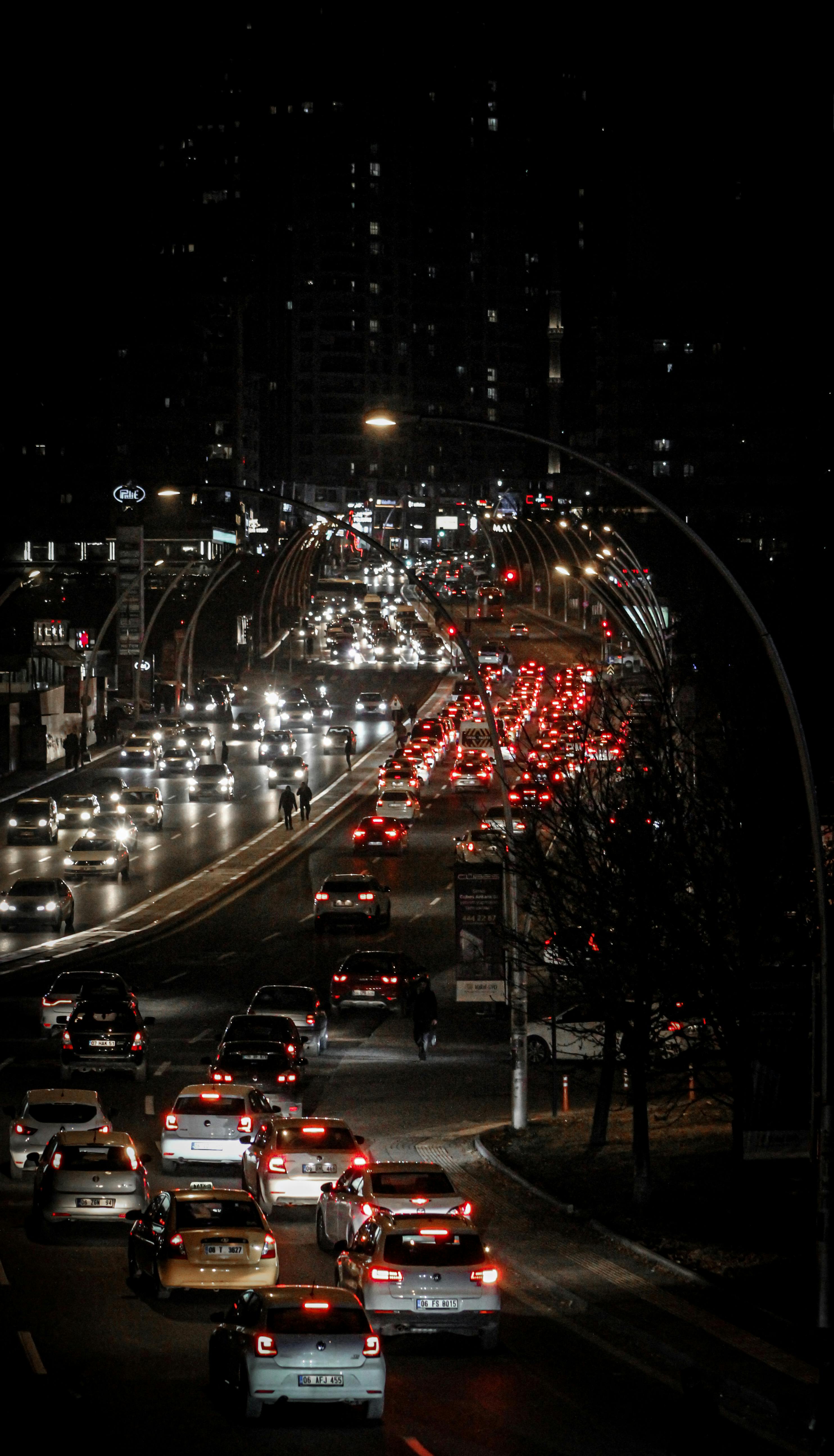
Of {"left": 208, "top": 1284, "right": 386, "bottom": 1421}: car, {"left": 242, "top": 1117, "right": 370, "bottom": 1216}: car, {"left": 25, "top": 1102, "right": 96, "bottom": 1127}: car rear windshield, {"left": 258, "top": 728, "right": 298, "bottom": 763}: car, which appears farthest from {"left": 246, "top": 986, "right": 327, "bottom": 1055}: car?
{"left": 258, "top": 728, "right": 298, "bottom": 763}: car

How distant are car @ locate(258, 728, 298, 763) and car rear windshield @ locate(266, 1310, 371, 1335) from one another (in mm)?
71850

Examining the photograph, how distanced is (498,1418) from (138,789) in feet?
178

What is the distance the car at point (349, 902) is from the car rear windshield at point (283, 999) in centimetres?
1253

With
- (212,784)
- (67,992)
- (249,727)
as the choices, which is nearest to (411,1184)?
(67,992)

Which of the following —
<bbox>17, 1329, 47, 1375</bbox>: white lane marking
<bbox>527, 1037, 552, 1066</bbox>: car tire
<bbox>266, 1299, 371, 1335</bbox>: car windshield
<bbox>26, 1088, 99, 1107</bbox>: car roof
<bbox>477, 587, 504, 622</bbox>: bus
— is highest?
<bbox>477, 587, 504, 622</bbox>: bus

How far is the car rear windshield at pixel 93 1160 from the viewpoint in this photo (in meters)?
20.6

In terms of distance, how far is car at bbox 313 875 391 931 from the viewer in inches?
1905

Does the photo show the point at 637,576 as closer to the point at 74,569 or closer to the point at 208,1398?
the point at 208,1398

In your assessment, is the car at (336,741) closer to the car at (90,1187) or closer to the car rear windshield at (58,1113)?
the car rear windshield at (58,1113)

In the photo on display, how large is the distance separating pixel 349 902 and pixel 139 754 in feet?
119

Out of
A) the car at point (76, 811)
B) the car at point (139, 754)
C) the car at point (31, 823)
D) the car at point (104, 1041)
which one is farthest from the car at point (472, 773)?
the car at point (104, 1041)

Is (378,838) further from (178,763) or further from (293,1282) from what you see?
(293,1282)

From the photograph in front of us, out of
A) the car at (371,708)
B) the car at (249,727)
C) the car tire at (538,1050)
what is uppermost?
the car at (371,708)

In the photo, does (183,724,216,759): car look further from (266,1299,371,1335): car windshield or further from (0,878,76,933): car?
(266,1299,371,1335): car windshield
